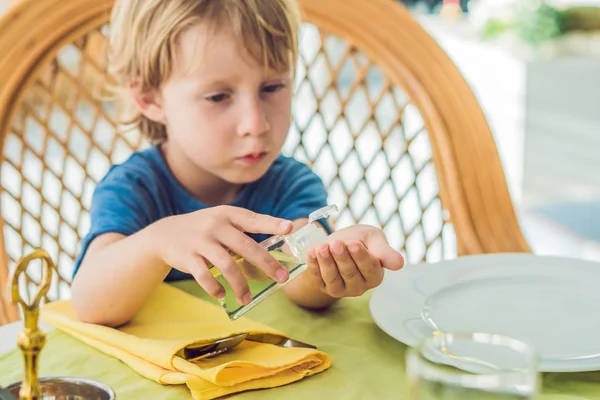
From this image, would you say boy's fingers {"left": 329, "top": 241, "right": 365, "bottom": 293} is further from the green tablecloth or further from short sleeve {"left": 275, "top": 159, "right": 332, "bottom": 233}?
short sleeve {"left": 275, "top": 159, "right": 332, "bottom": 233}

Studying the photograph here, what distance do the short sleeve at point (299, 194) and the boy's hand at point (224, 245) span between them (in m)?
0.36

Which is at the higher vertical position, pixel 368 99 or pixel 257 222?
pixel 368 99

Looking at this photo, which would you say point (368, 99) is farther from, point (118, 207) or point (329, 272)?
point (329, 272)

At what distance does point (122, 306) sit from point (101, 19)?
0.51 metres

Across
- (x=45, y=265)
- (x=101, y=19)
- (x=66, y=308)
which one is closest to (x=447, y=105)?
(x=101, y=19)

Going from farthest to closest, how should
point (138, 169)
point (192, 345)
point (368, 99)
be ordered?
point (368, 99) → point (138, 169) → point (192, 345)

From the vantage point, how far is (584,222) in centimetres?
315

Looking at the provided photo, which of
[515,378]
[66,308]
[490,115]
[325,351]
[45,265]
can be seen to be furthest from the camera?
[490,115]

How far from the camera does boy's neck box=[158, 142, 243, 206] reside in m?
1.06

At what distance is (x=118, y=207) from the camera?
95cm

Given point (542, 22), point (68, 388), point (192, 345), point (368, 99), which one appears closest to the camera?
point (68, 388)

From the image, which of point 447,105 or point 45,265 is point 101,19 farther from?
point 45,265

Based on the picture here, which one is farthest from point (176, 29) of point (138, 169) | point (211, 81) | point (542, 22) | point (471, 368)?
point (542, 22)

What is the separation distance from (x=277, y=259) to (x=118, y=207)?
38 centimetres
